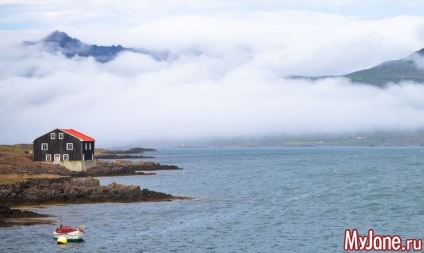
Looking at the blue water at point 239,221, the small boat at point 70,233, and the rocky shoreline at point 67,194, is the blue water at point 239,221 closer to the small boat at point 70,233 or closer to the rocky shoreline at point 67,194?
the small boat at point 70,233

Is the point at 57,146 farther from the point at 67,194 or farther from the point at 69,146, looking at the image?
the point at 67,194

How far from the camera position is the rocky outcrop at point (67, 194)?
82.4 metres

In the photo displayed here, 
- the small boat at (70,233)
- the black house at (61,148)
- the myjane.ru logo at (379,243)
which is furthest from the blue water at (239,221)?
the black house at (61,148)

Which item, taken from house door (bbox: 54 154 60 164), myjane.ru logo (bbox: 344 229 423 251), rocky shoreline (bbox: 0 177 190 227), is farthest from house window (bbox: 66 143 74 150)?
myjane.ru logo (bbox: 344 229 423 251)

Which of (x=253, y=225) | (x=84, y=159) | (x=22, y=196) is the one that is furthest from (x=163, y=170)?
(x=253, y=225)

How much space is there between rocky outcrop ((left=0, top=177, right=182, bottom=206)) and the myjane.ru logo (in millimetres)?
32684

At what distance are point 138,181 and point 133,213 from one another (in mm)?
52119

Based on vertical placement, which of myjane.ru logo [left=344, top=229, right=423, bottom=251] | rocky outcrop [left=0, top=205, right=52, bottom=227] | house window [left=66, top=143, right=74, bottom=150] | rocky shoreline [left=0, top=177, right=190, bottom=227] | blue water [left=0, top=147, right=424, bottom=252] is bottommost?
myjane.ru logo [left=344, top=229, right=423, bottom=251]

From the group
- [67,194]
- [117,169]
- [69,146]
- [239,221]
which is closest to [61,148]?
[69,146]

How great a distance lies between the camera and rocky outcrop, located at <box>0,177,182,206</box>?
82375 millimetres

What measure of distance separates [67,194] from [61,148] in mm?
49605

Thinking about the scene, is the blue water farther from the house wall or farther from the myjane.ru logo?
the house wall

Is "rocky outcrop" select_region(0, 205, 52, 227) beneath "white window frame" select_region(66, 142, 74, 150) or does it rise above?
beneath

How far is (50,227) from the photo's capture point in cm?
6450
